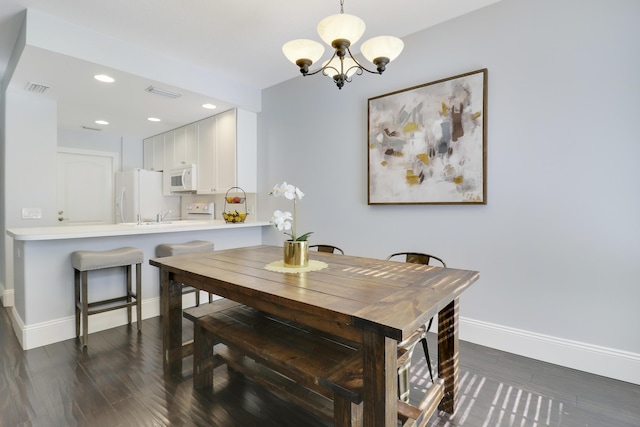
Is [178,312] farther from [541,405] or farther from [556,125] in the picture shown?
[556,125]

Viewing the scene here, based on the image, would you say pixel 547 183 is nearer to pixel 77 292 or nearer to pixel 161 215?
pixel 77 292

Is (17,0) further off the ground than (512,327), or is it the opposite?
(17,0)

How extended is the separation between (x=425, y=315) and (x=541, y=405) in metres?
1.33

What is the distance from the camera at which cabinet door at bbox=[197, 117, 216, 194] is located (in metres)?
4.48

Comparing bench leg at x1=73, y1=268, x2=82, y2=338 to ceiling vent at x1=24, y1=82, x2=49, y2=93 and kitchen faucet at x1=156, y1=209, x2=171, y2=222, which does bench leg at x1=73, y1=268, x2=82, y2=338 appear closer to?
kitchen faucet at x1=156, y1=209, x2=171, y2=222

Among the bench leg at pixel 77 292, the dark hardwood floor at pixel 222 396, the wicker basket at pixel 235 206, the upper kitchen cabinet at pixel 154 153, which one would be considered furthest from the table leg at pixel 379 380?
the upper kitchen cabinet at pixel 154 153

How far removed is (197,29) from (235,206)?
242 cm

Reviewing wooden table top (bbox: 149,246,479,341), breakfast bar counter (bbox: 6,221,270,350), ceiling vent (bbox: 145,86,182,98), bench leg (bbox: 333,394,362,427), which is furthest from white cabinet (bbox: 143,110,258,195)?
bench leg (bbox: 333,394,362,427)

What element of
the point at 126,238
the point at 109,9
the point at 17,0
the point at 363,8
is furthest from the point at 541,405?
the point at 17,0

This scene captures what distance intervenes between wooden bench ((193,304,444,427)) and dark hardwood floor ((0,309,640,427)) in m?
0.21

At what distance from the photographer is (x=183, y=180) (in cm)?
484

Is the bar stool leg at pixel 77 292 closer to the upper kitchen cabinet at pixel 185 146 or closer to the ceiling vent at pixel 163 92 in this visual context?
the ceiling vent at pixel 163 92

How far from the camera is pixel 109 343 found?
2682 millimetres

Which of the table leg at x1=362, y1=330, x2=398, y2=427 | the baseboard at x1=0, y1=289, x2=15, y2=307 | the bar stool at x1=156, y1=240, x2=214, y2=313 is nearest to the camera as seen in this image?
the table leg at x1=362, y1=330, x2=398, y2=427
